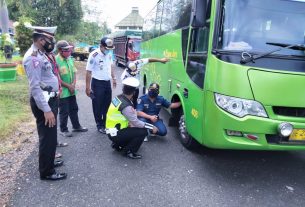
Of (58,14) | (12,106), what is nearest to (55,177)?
(12,106)

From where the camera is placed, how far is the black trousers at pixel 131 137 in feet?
15.1

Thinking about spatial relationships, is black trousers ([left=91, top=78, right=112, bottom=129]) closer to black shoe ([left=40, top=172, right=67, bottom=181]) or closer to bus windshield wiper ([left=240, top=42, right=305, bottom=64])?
black shoe ([left=40, top=172, right=67, bottom=181])

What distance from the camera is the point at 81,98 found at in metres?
10.0

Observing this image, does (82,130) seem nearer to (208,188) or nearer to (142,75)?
(208,188)

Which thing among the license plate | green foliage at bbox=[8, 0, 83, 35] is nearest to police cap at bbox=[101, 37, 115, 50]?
the license plate

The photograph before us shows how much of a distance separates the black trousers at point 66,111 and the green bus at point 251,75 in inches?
102

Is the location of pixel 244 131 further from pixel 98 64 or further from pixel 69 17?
pixel 69 17

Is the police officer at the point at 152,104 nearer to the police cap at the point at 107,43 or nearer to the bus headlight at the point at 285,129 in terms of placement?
the police cap at the point at 107,43

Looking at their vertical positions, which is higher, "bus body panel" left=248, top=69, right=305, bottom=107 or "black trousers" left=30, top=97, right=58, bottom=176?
"bus body panel" left=248, top=69, right=305, bottom=107

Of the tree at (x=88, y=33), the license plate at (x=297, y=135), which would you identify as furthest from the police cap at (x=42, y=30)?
the tree at (x=88, y=33)

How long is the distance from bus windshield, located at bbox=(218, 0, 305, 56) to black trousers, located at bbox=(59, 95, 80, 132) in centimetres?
310

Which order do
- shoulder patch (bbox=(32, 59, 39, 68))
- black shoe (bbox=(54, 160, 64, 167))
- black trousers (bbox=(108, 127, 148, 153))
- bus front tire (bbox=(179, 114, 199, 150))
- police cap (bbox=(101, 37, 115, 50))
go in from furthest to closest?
police cap (bbox=(101, 37, 115, 50)) → bus front tire (bbox=(179, 114, 199, 150)) → black trousers (bbox=(108, 127, 148, 153)) → black shoe (bbox=(54, 160, 64, 167)) → shoulder patch (bbox=(32, 59, 39, 68))

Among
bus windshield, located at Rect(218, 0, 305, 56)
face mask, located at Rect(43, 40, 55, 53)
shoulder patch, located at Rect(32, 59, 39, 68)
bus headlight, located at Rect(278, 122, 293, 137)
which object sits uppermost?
bus windshield, located at Rect(218, 0, 305, 56)

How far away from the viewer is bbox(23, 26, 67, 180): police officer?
10.9 feet
